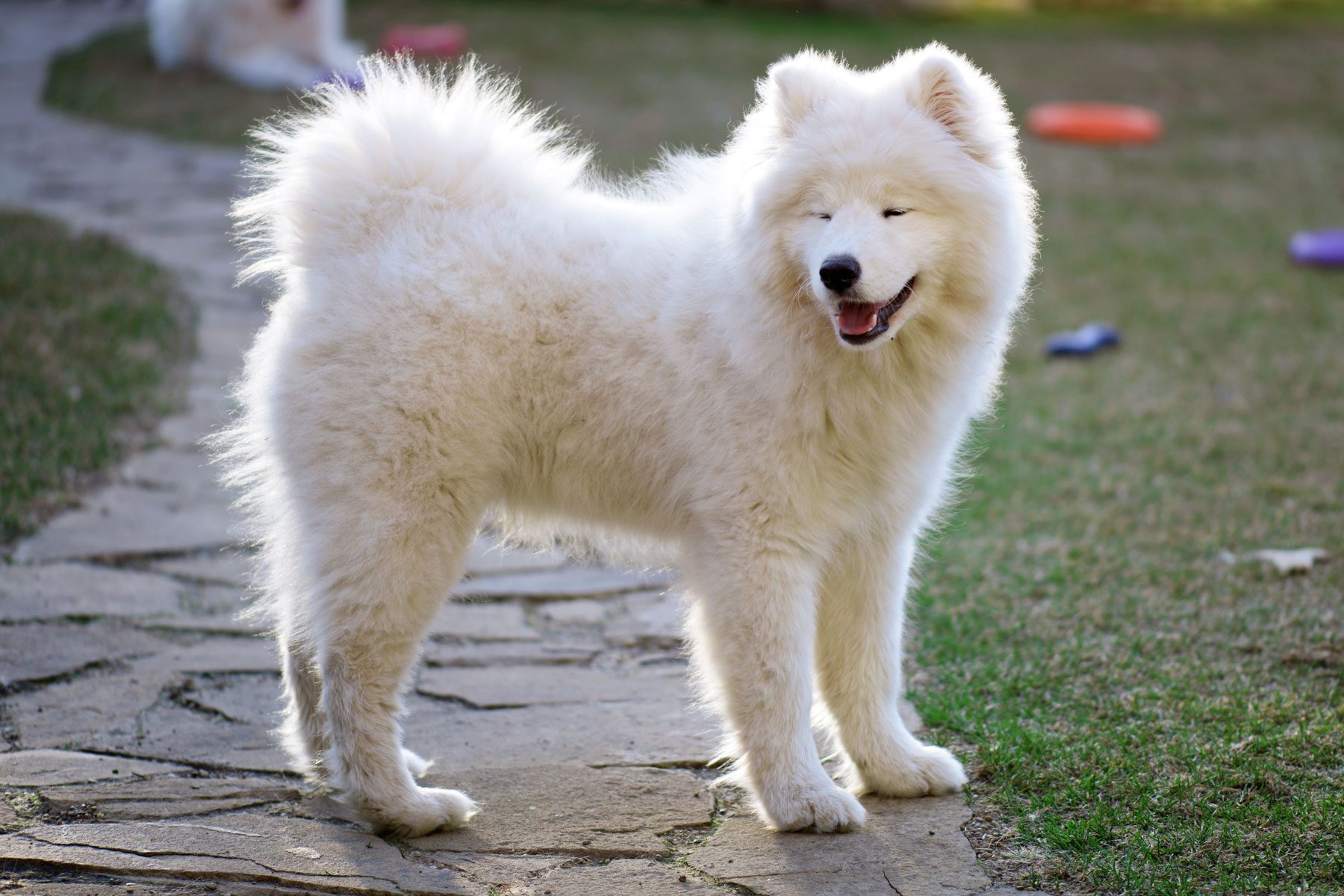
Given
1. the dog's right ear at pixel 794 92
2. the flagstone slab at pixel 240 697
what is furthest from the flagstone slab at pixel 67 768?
the dog's right ear at pixel 794 92

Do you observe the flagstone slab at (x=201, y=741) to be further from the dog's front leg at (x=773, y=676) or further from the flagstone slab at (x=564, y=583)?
the dog's front leg at (x=773, y=676)

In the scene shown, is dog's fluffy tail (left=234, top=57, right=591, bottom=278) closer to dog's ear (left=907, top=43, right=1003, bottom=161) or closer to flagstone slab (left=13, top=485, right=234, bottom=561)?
dog's ear (left=907, top=43, right=1003, bottom=161)

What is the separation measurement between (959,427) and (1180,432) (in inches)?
120

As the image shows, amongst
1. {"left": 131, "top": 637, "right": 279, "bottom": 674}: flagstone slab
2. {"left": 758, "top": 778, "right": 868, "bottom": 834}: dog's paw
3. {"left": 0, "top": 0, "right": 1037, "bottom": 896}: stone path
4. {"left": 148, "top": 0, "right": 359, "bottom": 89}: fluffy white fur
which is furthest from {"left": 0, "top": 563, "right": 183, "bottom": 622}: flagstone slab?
{"left": 148, "top": 0, "right": 359, "bottom": 89}: fluffy white fur

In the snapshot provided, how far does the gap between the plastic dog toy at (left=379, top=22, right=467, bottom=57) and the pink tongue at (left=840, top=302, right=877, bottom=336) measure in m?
9.29

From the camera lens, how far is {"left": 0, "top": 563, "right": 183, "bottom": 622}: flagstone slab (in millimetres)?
3873

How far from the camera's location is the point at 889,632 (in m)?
3.19

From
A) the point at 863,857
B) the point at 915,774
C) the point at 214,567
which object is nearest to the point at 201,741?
the point at 214,567

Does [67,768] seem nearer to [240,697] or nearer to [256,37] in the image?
[240,697]

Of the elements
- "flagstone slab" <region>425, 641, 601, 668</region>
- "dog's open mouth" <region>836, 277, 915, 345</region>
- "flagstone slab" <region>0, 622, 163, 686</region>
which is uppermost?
"dog's open mouth" <region>836, 277, 915, 345</region>

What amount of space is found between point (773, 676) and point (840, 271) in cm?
94

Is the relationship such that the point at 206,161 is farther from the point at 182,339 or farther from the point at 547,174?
the point at 547,174

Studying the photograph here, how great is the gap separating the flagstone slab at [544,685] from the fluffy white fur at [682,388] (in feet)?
1.69

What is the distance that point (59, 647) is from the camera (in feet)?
12.0
